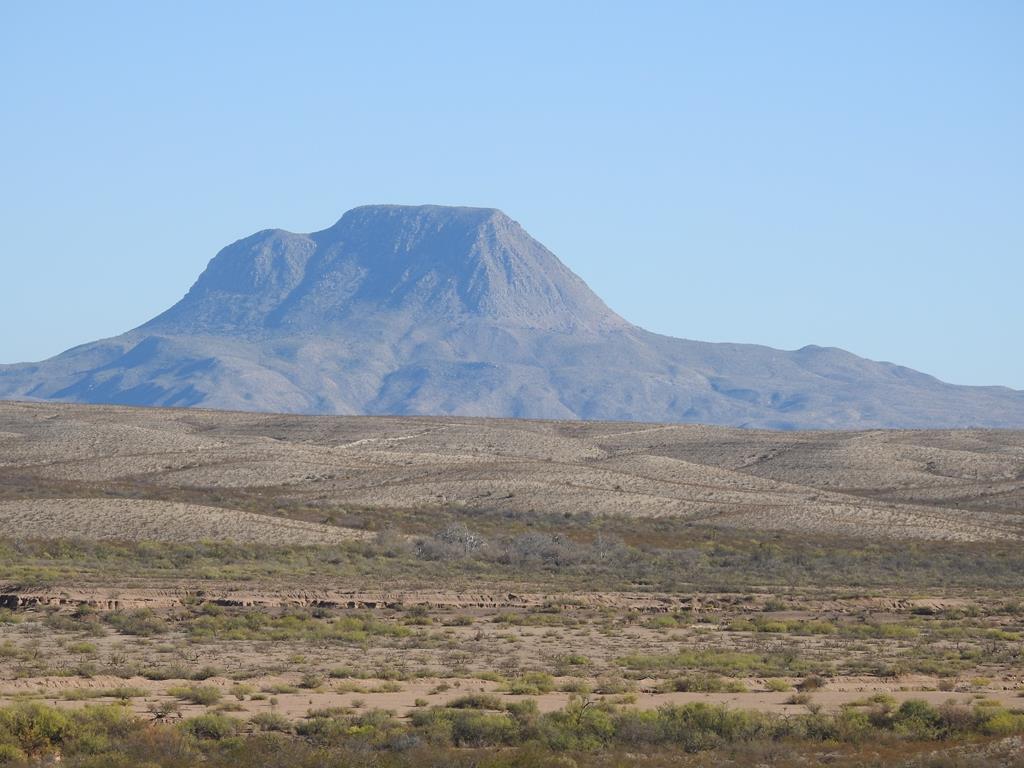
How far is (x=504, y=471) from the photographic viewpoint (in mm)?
89500

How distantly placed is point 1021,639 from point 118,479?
5794 centimetres

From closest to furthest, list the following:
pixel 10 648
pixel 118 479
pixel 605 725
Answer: pixel 605 725 < pixel 10 648 < pixel 118 479

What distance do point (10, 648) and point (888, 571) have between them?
35536mm

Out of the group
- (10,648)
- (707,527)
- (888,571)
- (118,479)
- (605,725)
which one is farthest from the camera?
(118,479)

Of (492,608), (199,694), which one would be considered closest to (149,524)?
(492,608)

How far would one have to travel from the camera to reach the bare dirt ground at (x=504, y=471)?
74.9m

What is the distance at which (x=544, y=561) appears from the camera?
6034 cm

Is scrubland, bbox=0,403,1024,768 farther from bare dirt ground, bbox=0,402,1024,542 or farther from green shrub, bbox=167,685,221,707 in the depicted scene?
bare dirt ground, bbox=0,402,1024,542

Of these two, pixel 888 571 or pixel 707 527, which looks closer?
pixel 888 571

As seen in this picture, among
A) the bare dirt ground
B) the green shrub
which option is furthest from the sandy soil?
the green shrub

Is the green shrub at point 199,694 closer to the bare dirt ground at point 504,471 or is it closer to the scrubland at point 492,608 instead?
the scrubland at point 492,608

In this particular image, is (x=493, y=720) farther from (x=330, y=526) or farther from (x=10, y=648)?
(x=330, y=526)

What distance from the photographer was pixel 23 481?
77938mm

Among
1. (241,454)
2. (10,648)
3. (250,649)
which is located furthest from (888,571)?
(241,454)
